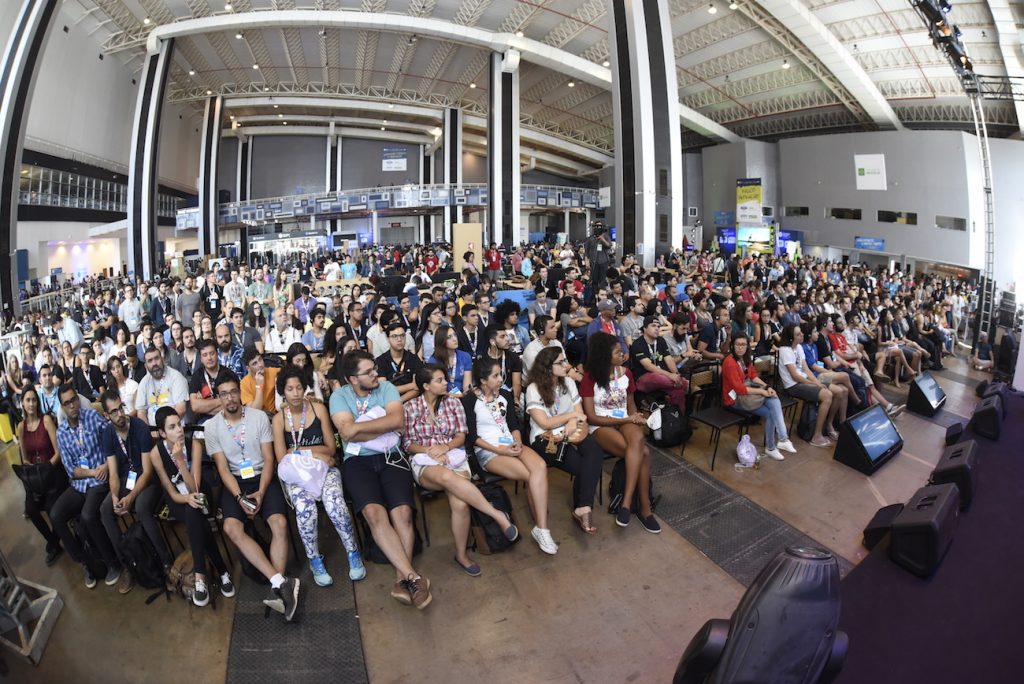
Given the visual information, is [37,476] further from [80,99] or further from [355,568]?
[80,99]

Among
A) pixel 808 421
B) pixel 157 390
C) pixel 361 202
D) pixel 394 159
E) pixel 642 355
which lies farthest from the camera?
pixel 394 159

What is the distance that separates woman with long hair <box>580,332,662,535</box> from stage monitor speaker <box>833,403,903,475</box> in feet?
7.19

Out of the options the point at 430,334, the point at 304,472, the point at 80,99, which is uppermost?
the point at 80,99

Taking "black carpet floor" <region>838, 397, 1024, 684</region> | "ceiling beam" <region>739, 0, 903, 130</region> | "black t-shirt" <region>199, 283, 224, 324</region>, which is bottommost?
"black carpet floor" <region>838, 397, 1024, 684</region>

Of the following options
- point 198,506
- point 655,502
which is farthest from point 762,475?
point 198,506

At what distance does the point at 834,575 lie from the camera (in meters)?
1.56

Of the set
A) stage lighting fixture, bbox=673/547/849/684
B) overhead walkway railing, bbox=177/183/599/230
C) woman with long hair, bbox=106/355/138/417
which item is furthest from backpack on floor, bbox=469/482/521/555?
overhead walkway railing, bbox=177/183/599/230

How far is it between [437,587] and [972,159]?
82.6 ft

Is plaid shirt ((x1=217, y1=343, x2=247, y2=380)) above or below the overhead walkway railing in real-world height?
below

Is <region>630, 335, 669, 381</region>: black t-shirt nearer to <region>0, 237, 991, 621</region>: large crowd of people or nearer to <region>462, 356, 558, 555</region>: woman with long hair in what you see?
<region>0, 237, 991, 621</region>: large crowd of people

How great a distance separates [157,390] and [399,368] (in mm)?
1972

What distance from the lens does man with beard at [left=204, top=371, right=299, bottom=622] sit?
2.88m

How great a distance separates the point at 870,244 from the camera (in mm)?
22312

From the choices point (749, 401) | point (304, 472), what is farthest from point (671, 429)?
point (304, 472)
